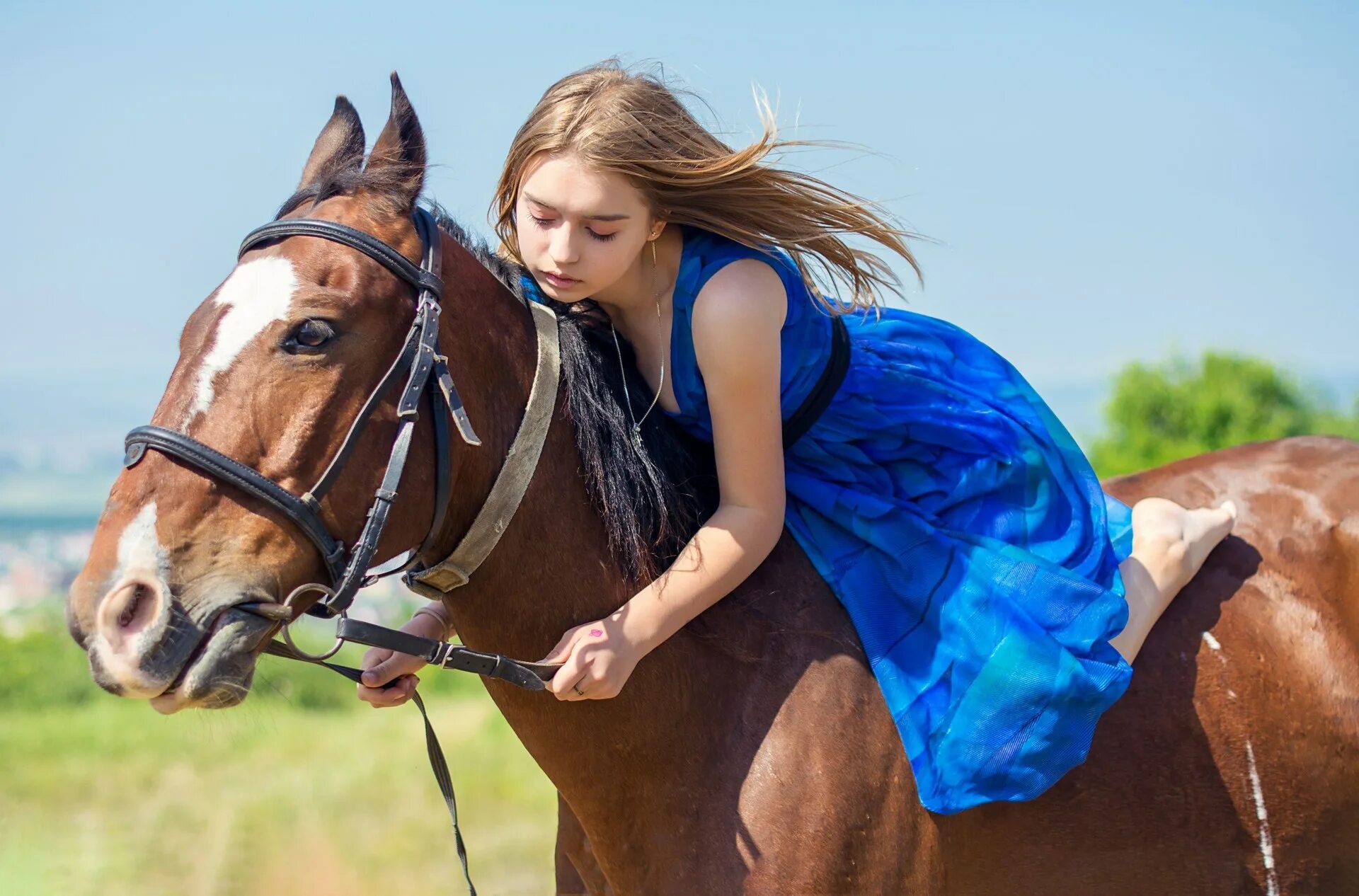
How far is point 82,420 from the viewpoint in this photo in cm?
6625

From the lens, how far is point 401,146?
233 cm

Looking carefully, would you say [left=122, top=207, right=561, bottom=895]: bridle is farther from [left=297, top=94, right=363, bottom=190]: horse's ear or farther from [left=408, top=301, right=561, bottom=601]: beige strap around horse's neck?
[left=297, top=94, right=363, bottom=190]: horse's ear

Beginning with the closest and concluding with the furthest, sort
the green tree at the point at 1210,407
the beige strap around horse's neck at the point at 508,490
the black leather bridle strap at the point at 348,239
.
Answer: the black leather bridle strap at the point at 348,239
the beige strap around horse's neck at the point at 508,490
the green tree at the point at 1210,407

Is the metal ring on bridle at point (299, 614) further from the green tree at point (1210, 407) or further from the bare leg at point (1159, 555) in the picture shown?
the green tree at point (1210, 407)

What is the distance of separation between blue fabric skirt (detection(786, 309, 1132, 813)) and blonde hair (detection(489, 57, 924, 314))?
0.96ft

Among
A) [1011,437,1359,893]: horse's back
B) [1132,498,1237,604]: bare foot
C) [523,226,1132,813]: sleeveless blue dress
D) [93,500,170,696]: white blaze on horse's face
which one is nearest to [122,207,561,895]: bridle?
[93,500,170,696]: white blaze on horse's face

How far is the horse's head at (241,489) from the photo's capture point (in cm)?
185

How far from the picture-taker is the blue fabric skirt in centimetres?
239

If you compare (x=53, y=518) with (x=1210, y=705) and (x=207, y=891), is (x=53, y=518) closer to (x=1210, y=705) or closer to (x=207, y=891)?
(x=207, y=891)

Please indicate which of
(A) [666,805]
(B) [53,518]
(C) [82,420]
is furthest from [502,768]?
(C) [82,420]

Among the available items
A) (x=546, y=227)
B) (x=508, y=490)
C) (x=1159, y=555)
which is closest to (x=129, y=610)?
(x=508, y=490)

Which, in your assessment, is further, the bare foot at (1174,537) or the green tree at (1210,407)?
the green tree at (1210,407)

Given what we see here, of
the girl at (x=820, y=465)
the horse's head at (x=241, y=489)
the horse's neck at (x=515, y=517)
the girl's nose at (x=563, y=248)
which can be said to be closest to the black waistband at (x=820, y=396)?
the girl at (x=820, y=465)

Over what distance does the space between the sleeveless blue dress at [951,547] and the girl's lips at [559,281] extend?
6.8 inches
